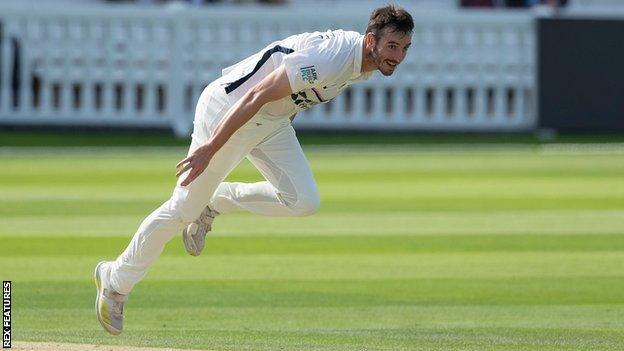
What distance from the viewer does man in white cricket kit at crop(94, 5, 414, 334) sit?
7.66 m

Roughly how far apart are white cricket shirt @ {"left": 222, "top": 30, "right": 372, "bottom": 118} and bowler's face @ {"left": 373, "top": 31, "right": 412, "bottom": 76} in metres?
0.10

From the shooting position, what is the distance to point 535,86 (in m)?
23.2

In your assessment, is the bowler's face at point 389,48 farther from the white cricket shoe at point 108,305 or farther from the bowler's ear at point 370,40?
the white cricket shoe at point 108,305

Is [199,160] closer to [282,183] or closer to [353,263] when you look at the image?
[282,183]

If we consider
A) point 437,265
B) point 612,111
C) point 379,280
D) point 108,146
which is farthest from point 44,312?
point 612,111

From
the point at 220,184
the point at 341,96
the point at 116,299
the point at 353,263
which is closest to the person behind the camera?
the point at 116,299

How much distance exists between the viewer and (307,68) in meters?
7.66

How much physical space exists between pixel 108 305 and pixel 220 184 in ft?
3.10

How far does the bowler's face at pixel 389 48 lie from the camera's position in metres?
7.68

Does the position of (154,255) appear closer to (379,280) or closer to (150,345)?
(150,345)

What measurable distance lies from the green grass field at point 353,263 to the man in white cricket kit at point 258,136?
0.44 m

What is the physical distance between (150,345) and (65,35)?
15036mm

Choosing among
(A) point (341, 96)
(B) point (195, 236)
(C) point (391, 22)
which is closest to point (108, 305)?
(B) point (195, 236)

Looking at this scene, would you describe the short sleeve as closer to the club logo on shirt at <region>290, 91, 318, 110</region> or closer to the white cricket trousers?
the club logo on shirt at <region>290, 91, 318, 110</region>
